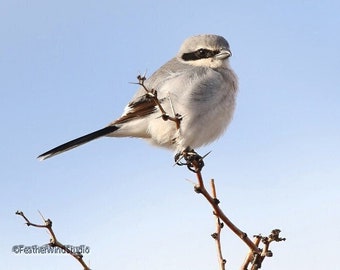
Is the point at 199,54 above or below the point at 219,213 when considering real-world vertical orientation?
above

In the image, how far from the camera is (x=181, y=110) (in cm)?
405

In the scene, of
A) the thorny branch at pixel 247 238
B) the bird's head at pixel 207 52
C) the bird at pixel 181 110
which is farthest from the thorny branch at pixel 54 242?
the bird's head at pixel 207 52

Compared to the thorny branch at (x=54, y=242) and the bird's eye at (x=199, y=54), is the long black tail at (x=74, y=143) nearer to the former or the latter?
the bird's eye at (x=199, y=54)

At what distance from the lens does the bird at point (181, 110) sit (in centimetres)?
408

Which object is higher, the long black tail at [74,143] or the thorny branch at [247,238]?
the long black tail at [74,143]

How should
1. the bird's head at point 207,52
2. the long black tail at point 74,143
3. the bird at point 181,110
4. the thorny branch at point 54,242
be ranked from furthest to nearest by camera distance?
1. the bird's head at point 207,52
2. the long black tail at point 74,143
3. the bird at point 181,110
4. the thorny branch at point 54,242

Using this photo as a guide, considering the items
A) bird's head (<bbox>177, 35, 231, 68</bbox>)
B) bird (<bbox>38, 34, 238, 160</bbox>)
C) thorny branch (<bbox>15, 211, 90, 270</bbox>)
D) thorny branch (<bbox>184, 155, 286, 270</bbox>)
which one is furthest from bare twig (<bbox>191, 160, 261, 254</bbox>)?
bird's head (<bbox>177, 35, 231, 68</bbox>)

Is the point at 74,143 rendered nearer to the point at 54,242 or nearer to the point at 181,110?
the point at 181,110

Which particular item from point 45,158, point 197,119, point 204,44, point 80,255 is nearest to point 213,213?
point 80,255

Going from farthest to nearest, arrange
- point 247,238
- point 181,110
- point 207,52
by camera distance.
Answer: point 207,52
point 181,110
point 247,238

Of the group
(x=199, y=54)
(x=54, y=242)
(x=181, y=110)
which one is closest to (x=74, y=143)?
(x=181, y=110)

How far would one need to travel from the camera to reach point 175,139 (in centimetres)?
412

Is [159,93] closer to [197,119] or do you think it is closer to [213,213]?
[197,119]

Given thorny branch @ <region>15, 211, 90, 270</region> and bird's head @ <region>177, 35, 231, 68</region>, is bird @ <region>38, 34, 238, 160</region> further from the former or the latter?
thorny branch @ <region>15, 211, 90, 270</region>
